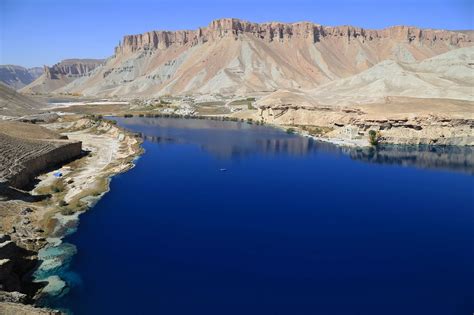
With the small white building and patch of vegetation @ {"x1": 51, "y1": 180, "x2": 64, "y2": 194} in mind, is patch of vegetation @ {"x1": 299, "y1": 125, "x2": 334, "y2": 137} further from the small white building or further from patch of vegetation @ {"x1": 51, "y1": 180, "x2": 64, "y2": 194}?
patch of vegetation @ {"x1": 51, "y1": 180, "x2": 64, "y2": 194}

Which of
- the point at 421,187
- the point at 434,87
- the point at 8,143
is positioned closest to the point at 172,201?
the point at 8,143

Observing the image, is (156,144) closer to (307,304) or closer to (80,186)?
(80,186)

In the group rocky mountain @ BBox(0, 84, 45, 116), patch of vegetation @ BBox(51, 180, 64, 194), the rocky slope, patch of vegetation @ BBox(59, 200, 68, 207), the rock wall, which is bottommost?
patch of vegetation @ BBox(59, 200, 68, 207)

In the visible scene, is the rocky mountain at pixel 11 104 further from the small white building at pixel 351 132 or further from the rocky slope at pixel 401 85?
the small white building at pixel 351 132

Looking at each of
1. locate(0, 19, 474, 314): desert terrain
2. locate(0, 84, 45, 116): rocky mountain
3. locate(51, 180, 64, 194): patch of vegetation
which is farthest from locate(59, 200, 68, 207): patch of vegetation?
locate(0, 84, 45, 116): rocky mountain

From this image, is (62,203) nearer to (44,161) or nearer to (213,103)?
(44,161)

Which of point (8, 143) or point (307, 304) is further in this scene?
point (8, 143)

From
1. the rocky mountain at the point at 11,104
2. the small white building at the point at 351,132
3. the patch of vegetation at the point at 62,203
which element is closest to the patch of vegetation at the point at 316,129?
the small white building at the point at 351,132
